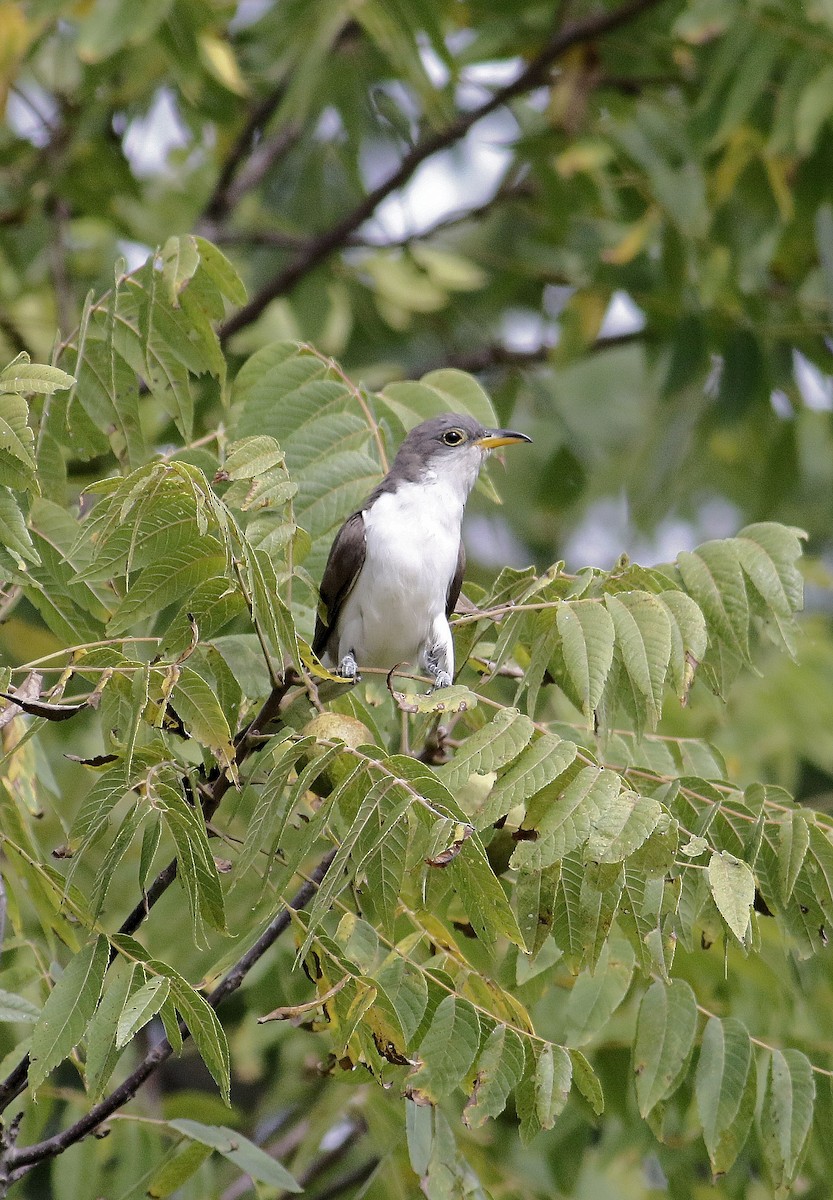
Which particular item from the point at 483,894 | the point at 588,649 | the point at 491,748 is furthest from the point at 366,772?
the point at 588,649

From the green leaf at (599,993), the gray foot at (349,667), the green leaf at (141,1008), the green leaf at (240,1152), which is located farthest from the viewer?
the gray foot at (349,667)

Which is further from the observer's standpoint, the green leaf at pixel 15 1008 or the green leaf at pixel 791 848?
the green leaf at pixel 15 1008

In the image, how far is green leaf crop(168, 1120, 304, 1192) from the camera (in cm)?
437

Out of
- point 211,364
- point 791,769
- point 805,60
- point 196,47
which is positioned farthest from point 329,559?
point 791,769

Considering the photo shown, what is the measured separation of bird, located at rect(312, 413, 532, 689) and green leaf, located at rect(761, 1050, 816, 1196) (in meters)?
1.79

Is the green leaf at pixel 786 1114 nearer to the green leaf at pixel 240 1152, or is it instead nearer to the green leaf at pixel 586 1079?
the green leaf at pixel 586 1079

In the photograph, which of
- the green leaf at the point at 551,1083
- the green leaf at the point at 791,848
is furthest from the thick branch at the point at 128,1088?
the green leaf at the point at 791,848

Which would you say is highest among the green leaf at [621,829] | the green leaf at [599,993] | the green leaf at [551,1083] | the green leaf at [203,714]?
the green leaf at [203,714]

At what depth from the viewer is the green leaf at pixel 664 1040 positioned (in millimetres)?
4191

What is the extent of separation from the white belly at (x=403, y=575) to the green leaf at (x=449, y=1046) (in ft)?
5.84

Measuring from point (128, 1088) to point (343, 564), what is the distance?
221 cm

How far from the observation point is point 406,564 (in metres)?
5.49

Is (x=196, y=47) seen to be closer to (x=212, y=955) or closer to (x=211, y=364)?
(x=211, y=364)

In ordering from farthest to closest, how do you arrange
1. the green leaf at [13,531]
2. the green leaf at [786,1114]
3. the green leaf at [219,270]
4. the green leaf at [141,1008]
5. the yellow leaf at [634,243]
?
1. the yellow leaf at [634,243]
2. the green leaf at [219,270]
3. the green leaf at [786,1114]
4. the green leaf at [13,531]
5. the green leaf at [141,1008]
